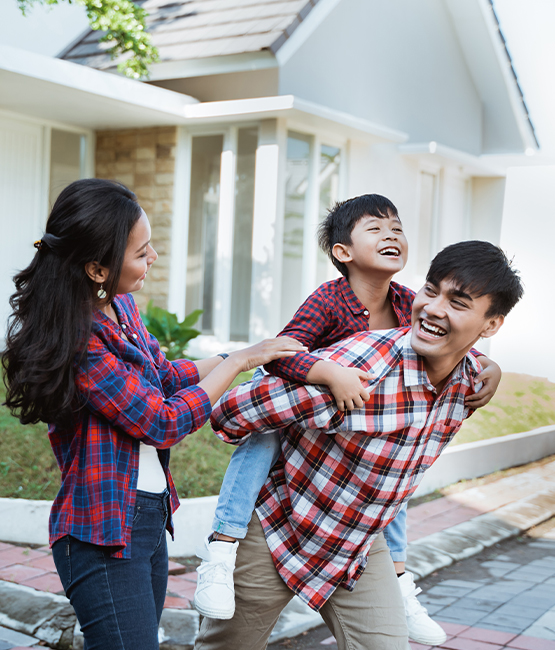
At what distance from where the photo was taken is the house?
9625mm

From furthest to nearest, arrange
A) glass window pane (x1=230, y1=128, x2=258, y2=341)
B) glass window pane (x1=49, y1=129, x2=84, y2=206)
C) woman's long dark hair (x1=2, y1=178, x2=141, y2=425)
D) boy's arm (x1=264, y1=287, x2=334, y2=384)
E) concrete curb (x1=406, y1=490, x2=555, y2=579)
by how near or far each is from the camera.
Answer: glass window pane (x1=49, y1=129, x2=84, y2=206) → glass window pane (x1=230, y1=128, x2=258, y2=341) → concrete curb (x1=406, y1=490, x2=555, y2=579) → boy's arm (x1=264, y1=287, x2=334, y2=384) → woman's long dark hair (x1=2, y1=178, x2=141, y2=425)

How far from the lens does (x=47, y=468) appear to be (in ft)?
18.7

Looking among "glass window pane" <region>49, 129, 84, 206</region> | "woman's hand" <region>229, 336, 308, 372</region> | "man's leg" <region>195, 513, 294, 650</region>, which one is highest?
"glass window pane" <region>49, 129, 84, 206</region>

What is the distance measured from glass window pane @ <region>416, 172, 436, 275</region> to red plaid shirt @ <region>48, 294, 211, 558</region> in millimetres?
11260

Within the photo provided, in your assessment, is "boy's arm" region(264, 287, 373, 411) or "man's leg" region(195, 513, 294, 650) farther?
"man's leg" region(195, 513, 294, 650)

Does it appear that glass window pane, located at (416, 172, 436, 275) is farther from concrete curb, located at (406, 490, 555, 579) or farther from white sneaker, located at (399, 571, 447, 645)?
white sneaker, located at (399, 571, 447, 645)

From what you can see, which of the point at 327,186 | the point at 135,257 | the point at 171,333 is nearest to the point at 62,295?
the point at 135,257

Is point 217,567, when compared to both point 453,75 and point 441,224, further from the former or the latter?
point 453,75

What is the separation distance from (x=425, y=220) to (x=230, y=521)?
37.5ft

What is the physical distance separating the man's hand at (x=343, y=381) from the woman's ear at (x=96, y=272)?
675 mm

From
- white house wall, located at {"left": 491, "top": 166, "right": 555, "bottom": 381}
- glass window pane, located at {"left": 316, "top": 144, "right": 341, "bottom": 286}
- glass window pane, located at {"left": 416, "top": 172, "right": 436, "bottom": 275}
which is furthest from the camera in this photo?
white house wall, located at {"left": 491, "top": 166, "right": 555, "bottom": 381}

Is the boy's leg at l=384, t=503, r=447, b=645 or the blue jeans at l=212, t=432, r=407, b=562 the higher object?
the blue jeans at l=212, t=432, r=407, b=562

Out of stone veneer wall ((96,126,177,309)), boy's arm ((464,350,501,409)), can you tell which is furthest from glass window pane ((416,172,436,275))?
boy's arm ((464,350,501,409))

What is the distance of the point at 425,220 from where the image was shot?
1320 cm
